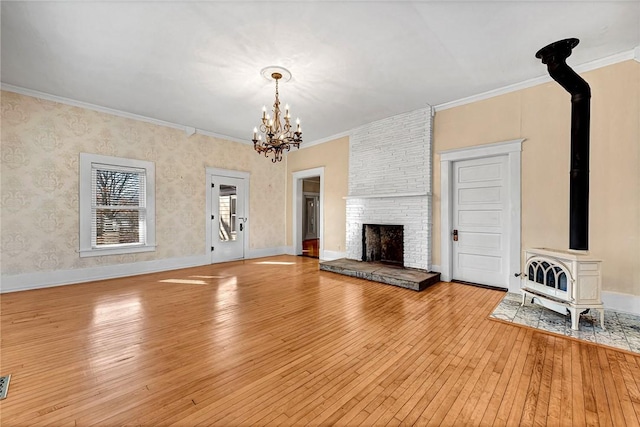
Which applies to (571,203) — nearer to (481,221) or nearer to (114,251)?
(481,221)

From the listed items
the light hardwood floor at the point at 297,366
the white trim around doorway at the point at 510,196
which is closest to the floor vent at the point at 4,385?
the light hardwood floor at the point at 297,366

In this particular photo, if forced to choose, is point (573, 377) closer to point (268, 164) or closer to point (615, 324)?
point (615, 324)

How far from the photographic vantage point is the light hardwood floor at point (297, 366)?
1594 mm

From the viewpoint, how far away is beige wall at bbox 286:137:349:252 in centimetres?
632

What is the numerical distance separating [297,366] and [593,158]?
14.0 ft

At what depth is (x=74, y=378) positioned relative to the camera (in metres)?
1.92

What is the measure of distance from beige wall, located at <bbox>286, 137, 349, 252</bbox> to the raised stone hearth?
0.94 metres

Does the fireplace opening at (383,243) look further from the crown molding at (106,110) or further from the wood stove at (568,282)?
the crown molding at (106,110)

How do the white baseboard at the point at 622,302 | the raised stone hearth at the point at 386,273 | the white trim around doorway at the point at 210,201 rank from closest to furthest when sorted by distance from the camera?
the white baseboard at the point at 622,302
the raised stone hearth at the point at 386,273
the white trim around doorway at the point at 210,201

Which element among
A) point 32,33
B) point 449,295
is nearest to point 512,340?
point 449,295

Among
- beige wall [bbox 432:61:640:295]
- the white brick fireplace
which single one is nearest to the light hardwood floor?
beige wall [bbox 432:61:640:295]

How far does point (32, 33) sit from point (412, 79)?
4.42 metres

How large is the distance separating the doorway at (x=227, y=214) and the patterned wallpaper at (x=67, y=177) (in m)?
0.21

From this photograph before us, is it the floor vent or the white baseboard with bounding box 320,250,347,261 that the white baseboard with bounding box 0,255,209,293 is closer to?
the white baseboard with bounding box 320,250,347,261
